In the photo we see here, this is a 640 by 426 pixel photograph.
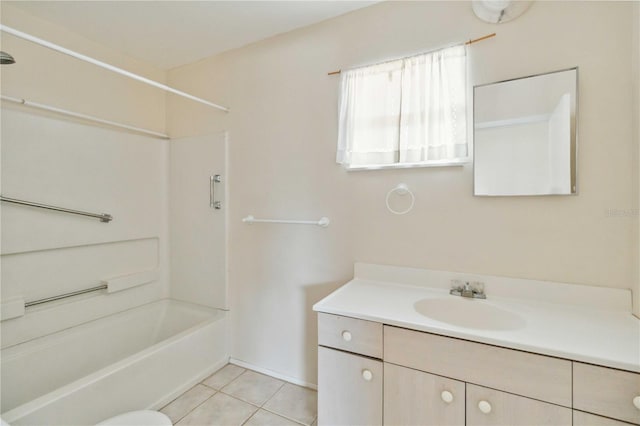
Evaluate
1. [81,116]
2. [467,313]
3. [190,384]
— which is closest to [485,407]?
[467,313]

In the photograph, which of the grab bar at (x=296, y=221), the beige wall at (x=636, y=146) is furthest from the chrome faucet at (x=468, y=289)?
the grab bar at (x=296, y=221)

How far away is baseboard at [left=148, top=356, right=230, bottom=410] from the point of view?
1.80 m

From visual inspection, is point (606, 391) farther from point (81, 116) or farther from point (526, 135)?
point (81, 116)

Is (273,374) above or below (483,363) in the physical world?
below

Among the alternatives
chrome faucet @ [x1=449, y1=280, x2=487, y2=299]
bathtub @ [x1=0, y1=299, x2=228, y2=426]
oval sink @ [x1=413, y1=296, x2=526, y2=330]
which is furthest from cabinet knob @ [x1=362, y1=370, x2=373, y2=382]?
bathtub @ [x1=0, y1=299, x2=228, y2=426]

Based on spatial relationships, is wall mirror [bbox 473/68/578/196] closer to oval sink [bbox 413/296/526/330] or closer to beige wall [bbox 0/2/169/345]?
oval sink [bbox 413/296/526/330]

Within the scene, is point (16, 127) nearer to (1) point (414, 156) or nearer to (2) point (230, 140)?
(2) point (230, 140)

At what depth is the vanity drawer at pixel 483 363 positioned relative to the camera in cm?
97

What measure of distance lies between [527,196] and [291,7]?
1.73 m

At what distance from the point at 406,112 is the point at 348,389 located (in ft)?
4.80

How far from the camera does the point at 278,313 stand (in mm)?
2105

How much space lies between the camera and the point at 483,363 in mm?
1066

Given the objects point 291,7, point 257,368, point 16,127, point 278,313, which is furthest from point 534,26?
point 16,127

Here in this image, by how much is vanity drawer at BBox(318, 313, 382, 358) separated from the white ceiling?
1.82m
